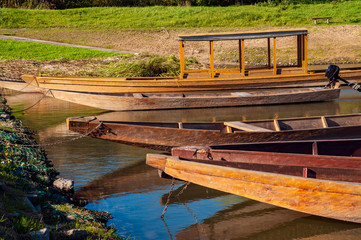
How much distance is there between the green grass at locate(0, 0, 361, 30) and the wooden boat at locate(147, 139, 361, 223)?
91.2 feet

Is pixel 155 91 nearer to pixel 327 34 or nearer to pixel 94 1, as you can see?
pixel 327 34

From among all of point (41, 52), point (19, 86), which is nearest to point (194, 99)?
point (19, 86)

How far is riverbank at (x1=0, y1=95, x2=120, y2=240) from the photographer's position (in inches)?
218

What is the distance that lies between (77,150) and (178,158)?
15.9ft

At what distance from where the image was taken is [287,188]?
7.12 meters

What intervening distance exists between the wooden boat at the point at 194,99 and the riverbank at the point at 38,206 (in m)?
7.41

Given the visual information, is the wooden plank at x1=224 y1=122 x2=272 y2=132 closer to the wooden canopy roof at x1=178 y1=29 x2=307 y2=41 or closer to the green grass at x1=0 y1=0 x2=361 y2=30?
the wooden canopy roof at x1=178 y1=29 x2=307 y2=41

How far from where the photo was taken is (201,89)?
1894 cm

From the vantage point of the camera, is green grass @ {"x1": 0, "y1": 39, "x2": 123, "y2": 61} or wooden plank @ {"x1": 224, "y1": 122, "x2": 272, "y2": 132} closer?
wooden plank @ {"x1": 224, "y1": 122, "x2": 272, "y2": 132}

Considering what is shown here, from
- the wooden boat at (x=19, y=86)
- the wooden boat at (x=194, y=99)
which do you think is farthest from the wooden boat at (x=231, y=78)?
the wooden boat at (x=19, y=86)

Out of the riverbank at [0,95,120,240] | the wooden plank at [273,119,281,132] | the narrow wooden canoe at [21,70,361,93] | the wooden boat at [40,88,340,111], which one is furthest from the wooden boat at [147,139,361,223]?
the narrow wooden canoe at [21,70,361,93]

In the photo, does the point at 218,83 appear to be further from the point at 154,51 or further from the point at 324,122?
the point at 154,51

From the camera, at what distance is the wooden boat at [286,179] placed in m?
6.96

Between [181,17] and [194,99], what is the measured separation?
21544 mm
